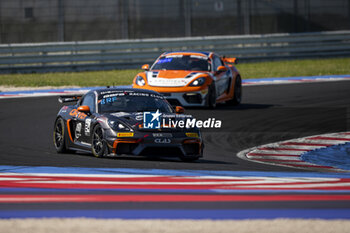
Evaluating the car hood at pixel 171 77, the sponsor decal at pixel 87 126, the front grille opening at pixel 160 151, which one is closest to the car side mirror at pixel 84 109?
the sponsor decal at pixel 87 126

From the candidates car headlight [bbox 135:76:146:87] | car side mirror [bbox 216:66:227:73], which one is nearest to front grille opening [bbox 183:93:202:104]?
car headlight [bbox 135:76:146:87]

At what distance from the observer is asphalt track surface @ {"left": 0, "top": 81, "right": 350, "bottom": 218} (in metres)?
7.38

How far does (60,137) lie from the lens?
12.1 m

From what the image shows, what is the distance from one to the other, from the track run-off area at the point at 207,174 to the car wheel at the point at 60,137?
239mm

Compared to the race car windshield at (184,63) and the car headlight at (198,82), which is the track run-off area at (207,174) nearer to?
the car headlight at (198,82)

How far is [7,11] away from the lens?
86.4ft

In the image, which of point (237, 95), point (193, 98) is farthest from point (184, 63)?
point (237, 95)

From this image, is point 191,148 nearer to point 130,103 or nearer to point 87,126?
point 130,103

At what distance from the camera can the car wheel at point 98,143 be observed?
1088cm

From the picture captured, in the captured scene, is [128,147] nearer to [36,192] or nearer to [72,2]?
[36,192]

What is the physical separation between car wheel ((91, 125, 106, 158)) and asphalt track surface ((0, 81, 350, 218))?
150 millimetres

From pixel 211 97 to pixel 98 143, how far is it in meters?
6.98

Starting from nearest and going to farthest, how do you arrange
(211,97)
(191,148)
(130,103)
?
(191,148), (130,103), (211,97)

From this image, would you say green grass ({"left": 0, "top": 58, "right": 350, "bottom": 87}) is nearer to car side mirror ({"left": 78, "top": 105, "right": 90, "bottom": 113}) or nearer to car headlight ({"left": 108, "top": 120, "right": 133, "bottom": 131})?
car side mirror ({"left": 78, "top": 105, "right": 90, "bottom": 113})
